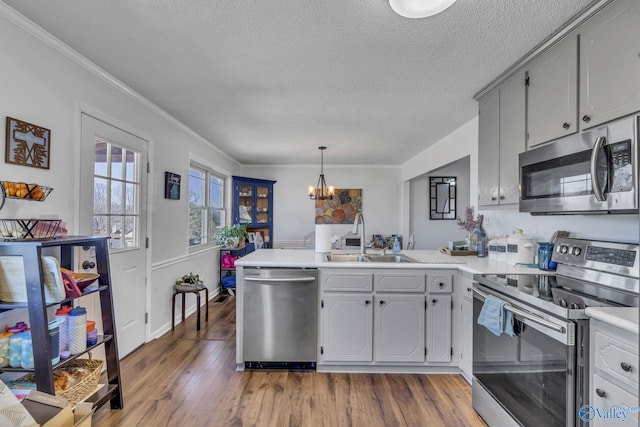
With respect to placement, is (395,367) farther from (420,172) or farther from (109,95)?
(420,172)

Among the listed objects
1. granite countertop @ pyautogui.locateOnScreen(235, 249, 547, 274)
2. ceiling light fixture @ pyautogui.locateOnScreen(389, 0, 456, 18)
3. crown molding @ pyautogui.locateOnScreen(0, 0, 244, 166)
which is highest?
crown molding @ pyautogui.locateOnScreen(0, 0, 244, 166)

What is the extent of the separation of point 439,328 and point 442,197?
13.7ft

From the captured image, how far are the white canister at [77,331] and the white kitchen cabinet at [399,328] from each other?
1.91 m

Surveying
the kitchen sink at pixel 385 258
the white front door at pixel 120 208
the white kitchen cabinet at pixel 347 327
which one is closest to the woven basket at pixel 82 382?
the white front door at pixel 120 208

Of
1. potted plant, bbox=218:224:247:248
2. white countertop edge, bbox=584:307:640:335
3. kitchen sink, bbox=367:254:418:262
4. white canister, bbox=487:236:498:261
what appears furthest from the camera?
potted plant, bbox=218:224:247:248

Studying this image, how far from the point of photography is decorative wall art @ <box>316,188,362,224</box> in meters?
6.55

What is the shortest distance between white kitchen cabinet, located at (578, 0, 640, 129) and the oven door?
3.32 ft

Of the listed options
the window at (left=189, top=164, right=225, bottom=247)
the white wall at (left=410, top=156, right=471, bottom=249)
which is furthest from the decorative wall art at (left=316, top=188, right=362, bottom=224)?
the window at (left=189, top=164, right=225, bottom=247)

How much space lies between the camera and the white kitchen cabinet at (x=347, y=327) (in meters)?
2.51

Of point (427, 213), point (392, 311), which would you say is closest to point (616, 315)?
point (392, 311)

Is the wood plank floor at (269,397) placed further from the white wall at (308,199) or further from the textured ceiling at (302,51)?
the white wall at (308,199)

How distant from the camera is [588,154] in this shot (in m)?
1.56

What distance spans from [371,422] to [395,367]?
676 mm

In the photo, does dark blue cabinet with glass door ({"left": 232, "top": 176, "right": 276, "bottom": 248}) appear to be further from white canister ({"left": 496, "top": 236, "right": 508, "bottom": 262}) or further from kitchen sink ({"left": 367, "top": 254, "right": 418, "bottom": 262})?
white canister ({"left": 496, "top": 236, "right": 508, "bottom": 262})
